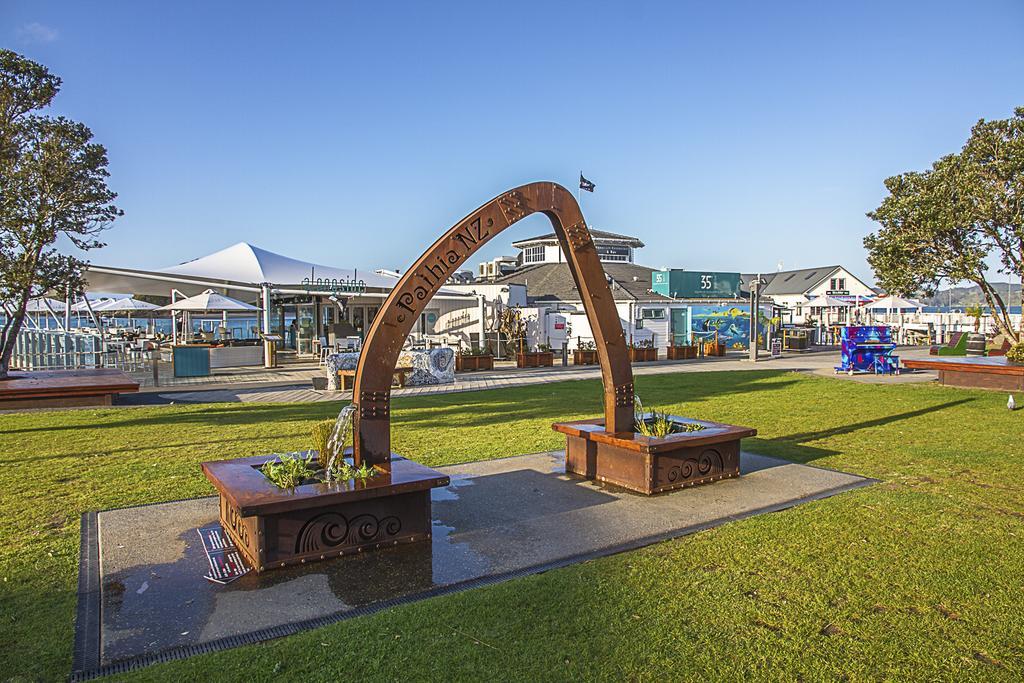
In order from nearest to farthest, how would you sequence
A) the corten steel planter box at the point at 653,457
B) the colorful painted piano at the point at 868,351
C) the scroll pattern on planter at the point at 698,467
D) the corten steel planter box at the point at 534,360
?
the corten steel planter box at the point at 653,457 → the scroll pattern on planter at the point at 698,467 → the colorful painted piano at the point at 868,351 → the corten steel planter box at the point at 534,360

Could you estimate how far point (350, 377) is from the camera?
17.4m

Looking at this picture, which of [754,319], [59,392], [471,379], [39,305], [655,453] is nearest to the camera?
[655,453]

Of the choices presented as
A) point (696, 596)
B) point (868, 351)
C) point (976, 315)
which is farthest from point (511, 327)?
point (976, 315)

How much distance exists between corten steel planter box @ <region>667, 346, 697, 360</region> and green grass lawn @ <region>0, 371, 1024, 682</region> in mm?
18816

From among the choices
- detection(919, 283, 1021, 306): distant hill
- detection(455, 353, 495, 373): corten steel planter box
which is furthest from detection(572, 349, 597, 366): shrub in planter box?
detection(919, 283, 1021, 306): distant hill

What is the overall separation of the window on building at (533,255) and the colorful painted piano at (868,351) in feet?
91.1

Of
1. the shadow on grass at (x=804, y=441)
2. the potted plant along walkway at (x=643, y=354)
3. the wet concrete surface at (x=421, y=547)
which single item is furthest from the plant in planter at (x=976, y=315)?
the wet concrete surface at (x=421, y=547)

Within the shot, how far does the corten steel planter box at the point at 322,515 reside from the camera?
15.8 feet

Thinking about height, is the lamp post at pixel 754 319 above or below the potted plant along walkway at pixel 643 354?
above

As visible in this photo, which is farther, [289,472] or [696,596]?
[289,472]

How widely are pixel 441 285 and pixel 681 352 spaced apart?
23.5m

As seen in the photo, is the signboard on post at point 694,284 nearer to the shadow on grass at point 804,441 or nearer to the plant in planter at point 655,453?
the shadow on grass at point 804,441

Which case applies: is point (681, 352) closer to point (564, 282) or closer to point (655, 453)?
point (564, 282)

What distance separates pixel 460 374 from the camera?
21.2 metres
